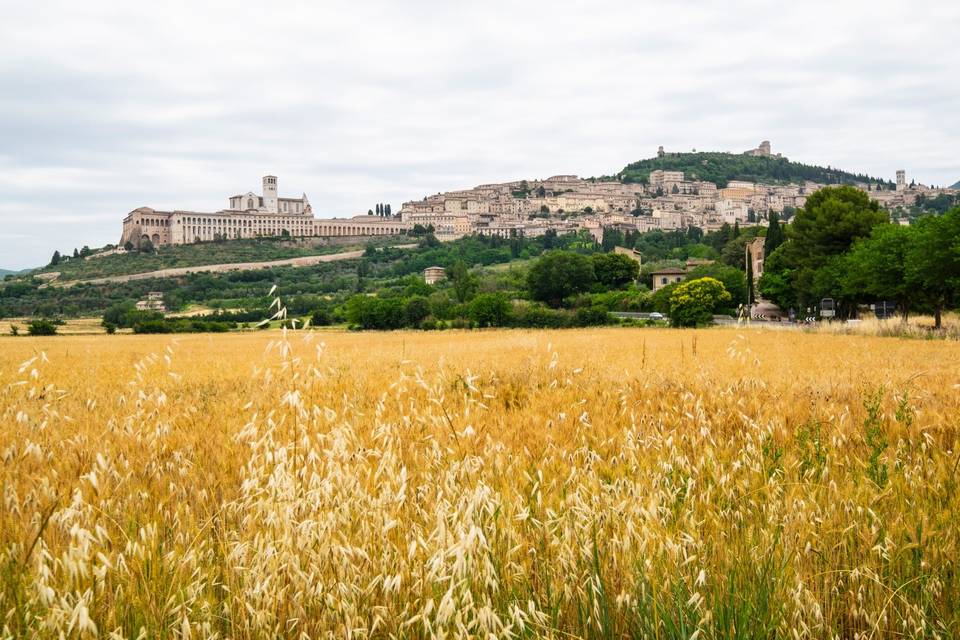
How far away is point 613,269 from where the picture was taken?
301 ft

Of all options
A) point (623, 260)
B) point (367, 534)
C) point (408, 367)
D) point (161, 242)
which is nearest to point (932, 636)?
point (367, 534)

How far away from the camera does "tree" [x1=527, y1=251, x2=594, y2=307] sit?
3086 inches

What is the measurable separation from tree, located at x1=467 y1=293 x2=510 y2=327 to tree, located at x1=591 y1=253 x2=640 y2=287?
3680 centimetres

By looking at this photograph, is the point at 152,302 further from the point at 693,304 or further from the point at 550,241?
the point at 550,241

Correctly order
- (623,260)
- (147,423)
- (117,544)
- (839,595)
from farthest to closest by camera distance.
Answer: (623,260) → (147,423) → (117,544) → (839,595)

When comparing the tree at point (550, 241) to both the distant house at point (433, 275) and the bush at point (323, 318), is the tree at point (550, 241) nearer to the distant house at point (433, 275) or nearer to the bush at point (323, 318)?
the distant house at point (433, 275)

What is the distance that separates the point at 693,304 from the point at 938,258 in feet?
85.5

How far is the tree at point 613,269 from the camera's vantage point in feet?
300

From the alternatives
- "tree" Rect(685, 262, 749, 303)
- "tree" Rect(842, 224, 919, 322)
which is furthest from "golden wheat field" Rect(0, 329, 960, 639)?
"tree" Rect(685, 262, 749, 303)

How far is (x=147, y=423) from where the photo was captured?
15.5 feet

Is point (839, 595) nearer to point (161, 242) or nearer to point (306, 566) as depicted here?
point (306, 566)

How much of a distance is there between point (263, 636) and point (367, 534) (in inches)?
22.4

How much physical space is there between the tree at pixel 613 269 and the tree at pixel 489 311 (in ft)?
121

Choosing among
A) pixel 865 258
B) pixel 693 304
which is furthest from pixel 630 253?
pixel 865 258
